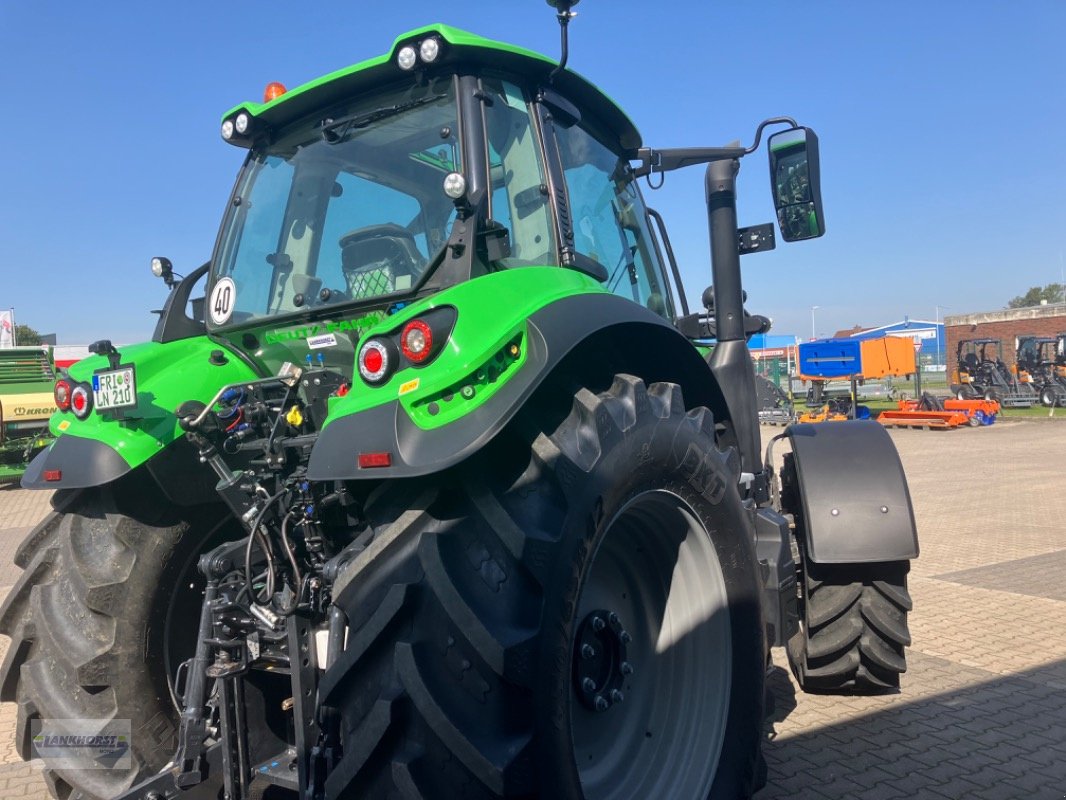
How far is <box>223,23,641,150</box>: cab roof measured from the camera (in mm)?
2758

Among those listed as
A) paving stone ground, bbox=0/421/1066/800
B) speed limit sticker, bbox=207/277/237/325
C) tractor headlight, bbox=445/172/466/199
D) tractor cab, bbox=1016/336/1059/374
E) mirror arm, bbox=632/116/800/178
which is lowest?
paving stone ground, bbox=0/421/1066/800

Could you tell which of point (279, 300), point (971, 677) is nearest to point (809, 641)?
point (971, 677)

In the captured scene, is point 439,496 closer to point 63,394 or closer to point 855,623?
point 63,394

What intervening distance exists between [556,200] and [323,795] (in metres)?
2.00

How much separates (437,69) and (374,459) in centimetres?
159

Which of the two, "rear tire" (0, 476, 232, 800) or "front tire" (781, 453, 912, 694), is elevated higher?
"rear tire" (0, 476, 232, 800)

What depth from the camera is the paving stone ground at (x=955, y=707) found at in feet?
10.7

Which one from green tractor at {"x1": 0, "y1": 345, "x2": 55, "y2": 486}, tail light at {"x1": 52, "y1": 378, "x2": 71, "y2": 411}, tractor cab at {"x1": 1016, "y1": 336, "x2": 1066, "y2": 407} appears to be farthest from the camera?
tractor cab at {"x1": 1016, "y1": 336, "x2": 1066, "y2": 407}

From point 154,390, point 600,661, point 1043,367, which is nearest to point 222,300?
point 154,390

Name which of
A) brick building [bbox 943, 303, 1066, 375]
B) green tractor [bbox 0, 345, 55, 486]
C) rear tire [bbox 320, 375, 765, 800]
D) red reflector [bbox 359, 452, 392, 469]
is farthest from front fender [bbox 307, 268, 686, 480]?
brick building [bbox 943, 303, 1066, 375]

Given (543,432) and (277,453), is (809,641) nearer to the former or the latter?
(543,432)

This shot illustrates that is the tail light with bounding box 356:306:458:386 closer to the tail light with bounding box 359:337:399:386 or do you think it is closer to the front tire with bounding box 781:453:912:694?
the tail light with bounding box 359:337:399:386

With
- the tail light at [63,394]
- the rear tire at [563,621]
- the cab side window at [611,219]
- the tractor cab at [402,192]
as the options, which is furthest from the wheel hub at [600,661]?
the tail light at [63,394]

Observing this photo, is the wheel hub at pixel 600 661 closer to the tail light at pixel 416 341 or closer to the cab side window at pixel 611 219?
the tail light at pixel 416 341
